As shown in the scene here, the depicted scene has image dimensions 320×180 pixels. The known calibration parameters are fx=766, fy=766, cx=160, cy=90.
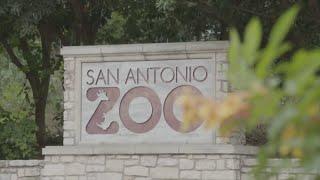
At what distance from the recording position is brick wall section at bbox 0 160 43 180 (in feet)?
31.6

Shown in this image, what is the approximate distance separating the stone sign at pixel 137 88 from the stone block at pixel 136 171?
33 centimetres

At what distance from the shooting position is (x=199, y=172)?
28.3ft

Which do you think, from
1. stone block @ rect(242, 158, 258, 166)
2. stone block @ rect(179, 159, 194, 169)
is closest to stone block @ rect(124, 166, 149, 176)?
stone block @ rect(179, 159, 194, 169)

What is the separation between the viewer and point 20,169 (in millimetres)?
9703

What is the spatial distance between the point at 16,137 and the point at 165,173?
3.72m

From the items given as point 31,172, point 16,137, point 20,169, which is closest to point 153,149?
point 31,172

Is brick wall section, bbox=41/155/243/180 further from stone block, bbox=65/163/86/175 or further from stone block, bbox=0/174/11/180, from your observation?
stone block, bbox=0/174/11/180

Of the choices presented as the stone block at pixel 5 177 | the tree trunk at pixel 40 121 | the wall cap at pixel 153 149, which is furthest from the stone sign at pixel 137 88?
the tree trunk at pixel 40 121

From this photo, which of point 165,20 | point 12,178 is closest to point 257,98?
point 12,178

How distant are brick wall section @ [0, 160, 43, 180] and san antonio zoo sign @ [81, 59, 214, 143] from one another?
2.61ft

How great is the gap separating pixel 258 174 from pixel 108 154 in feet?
24.5

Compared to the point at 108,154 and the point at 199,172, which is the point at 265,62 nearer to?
the point at 199,172

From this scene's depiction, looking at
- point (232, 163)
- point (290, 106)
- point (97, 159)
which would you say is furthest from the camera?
point (97, 159)

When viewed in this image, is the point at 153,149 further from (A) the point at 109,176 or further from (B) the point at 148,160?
(A) the point at 109,176
